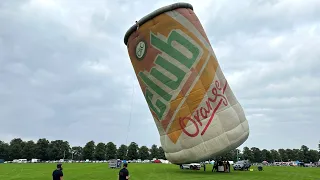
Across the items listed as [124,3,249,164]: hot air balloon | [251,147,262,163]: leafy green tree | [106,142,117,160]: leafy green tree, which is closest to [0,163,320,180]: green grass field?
[124,3,249,164]: hot air balloon

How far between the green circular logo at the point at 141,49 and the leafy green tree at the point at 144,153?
121118 millimetres

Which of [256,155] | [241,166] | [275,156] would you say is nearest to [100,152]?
[256,155]

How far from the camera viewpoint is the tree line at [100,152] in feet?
428

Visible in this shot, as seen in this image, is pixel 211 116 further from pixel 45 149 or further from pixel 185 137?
pixel 45 149

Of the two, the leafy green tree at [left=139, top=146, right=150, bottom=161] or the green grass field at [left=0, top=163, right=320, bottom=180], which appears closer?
the green grass field at [left=0, top=163, right=320, bottom=180]

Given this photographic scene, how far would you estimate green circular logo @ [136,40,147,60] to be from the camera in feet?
71.0

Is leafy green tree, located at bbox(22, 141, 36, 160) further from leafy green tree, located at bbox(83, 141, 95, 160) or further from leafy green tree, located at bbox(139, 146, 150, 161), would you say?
leafy green tree, located at bbox(139, 146, 150, 161)

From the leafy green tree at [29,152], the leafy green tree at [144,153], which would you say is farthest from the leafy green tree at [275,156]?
the leafy green tree at [29,152]

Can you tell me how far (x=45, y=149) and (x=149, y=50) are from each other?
120393mm

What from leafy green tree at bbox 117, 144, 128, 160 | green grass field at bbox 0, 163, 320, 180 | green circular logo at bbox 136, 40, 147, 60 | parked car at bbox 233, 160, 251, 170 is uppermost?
green circular logo at bbox 136, 40, 147, 60

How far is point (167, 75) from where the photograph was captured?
2158 centimetres

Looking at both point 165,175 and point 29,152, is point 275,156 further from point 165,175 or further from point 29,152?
point 165,175

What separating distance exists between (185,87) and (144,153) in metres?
123

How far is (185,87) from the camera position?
21.2 m
